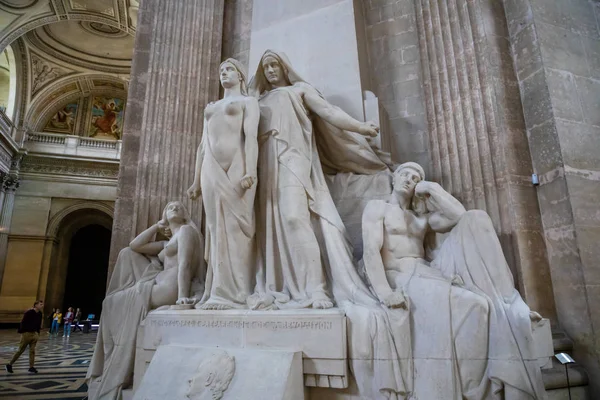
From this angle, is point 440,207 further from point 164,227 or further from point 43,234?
point 43,234

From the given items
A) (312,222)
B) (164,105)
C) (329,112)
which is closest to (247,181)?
(312,222)

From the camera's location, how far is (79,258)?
22.8m

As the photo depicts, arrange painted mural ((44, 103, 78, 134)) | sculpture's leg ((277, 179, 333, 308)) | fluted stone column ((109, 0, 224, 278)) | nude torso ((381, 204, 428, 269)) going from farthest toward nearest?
painted mural ((44, 103, 78, 134))
fluted stone column ((109, 0, 224, 278))
nude torso ((381, 204, 428, 269))
sculpture's leg ((277, 179, 333, 308))

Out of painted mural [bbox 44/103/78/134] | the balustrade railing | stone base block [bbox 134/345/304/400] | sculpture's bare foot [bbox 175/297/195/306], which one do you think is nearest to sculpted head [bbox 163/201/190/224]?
sculpture's bare foot [bbox 175/297/195/306]

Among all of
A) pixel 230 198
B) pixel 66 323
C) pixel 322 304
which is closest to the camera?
pixel 322 304

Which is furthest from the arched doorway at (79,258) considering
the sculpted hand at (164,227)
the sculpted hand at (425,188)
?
the sculpted hand at (425,188)

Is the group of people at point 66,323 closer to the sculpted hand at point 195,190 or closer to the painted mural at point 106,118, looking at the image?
the painted mural at point 106,118

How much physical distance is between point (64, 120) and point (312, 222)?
2312 centimetres

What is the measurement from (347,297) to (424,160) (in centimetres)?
228

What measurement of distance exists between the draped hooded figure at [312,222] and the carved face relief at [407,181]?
1.59ft

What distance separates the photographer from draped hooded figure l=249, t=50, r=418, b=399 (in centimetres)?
→ 269

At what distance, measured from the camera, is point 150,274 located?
4082 mm

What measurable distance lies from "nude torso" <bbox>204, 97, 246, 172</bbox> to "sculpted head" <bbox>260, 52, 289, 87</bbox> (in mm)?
633

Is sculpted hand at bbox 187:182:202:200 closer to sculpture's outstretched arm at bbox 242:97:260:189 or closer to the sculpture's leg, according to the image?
sculpture's outstretched arm at bbox 242:97:260:189
